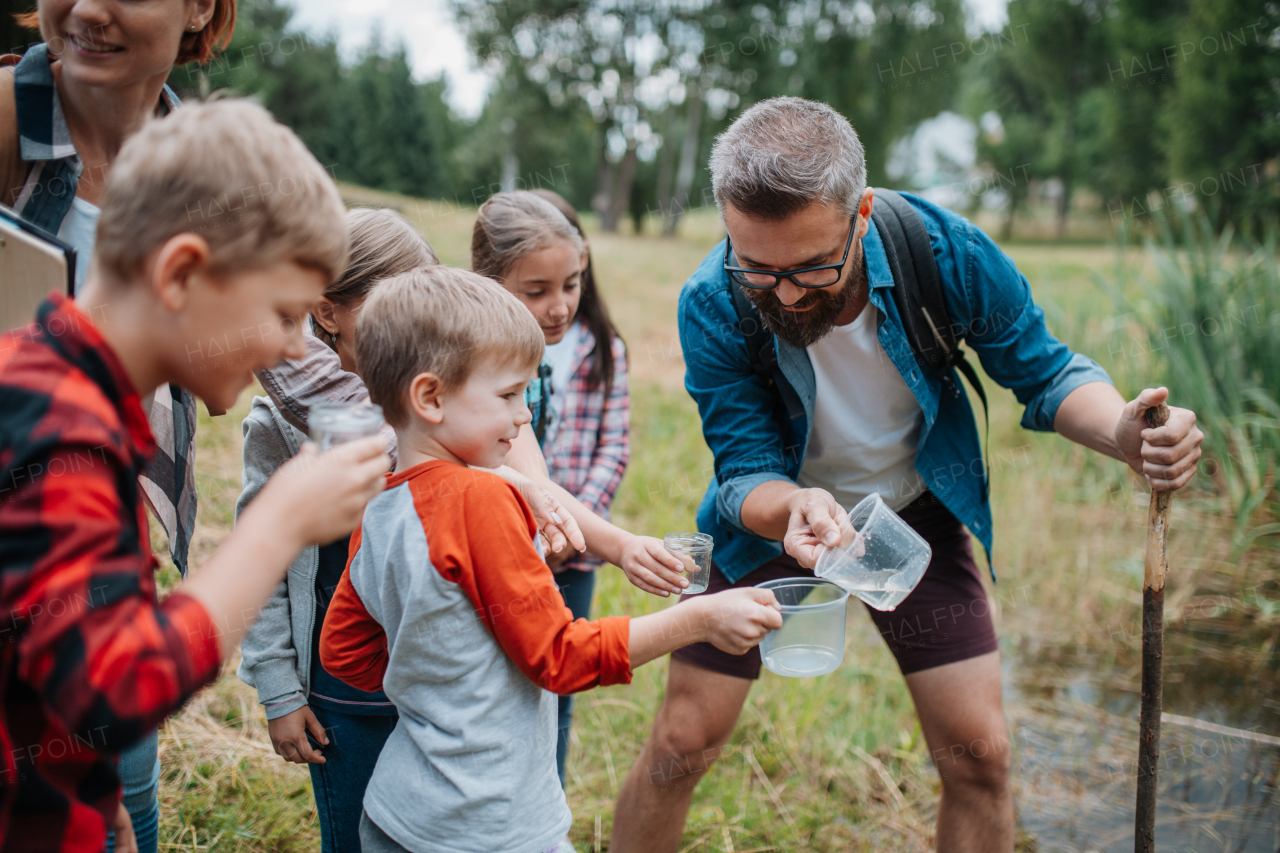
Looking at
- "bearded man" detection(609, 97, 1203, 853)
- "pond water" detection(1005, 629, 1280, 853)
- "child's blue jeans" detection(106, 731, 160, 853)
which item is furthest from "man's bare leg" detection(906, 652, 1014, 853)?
"child's blue jeans" detection(106, 731, 160, 853)

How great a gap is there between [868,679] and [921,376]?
7.38ft

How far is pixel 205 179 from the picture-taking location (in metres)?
1.16

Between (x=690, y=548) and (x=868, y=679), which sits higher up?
(x=690, y=548)

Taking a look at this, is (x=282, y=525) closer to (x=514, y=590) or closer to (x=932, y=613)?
(x=514, y=590)

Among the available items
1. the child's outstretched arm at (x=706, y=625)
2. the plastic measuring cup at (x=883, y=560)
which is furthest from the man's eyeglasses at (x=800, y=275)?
the child's outstretched arm at (x=706, y=625)

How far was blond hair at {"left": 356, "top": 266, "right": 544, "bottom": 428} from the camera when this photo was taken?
1.55 metres

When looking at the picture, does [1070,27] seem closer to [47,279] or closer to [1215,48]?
[1215,48]

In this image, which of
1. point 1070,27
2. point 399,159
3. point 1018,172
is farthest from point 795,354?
point 1018,172

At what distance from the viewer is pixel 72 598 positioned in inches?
38.8

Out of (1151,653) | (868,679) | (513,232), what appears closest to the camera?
(1151,653)

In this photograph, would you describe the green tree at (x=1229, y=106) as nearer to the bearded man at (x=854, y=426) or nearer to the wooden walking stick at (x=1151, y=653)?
the bearded man at (x=854, y=426)

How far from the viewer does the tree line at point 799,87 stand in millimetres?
18922

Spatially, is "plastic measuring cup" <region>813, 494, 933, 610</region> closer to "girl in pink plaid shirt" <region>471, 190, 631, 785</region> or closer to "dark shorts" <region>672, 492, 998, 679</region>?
"dark shorts" <region>672, 492, 998, 679</region>

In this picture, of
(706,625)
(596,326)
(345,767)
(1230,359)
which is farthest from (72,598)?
(1230,359)
